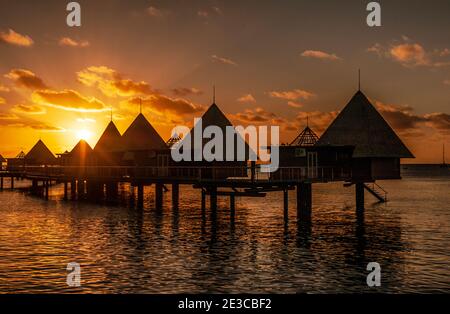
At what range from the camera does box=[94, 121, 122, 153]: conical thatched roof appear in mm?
53934

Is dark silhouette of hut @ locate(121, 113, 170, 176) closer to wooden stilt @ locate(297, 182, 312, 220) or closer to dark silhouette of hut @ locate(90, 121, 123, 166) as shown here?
dark silhouette of hut @ locate(90, 121, 123, 166)

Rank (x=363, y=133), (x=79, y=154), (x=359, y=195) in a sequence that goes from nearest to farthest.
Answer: (x=363, y=133), (x=359, y=195), (x=79, y=154)

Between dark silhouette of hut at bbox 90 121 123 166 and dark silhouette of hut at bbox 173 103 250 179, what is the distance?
38.0ft

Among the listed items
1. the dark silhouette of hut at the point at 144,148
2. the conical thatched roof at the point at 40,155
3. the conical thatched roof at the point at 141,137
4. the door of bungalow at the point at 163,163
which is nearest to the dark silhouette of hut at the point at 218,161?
the door of bungalow at the point at 163,163

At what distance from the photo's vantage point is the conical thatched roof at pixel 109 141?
53934 mm

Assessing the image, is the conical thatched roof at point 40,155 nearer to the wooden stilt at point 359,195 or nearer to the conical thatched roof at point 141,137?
the conical thatched roof at point 141,137

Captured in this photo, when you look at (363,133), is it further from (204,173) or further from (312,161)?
(204,173)

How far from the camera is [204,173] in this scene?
4147 centimetres

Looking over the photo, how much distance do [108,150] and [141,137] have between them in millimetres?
4193

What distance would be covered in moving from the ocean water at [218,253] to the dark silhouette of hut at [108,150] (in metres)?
12.3

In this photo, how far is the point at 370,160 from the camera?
38.6 metres

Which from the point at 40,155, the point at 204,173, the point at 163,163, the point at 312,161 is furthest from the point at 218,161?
the point at 40,155

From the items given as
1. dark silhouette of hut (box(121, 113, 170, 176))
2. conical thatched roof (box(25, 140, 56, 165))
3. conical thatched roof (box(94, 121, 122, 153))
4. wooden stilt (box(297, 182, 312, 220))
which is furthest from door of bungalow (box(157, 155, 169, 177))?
conical thatched roof (box(25, 140, 56, 165))

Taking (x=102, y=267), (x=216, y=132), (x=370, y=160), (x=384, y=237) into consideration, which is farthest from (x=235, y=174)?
(x=102, y=267)
